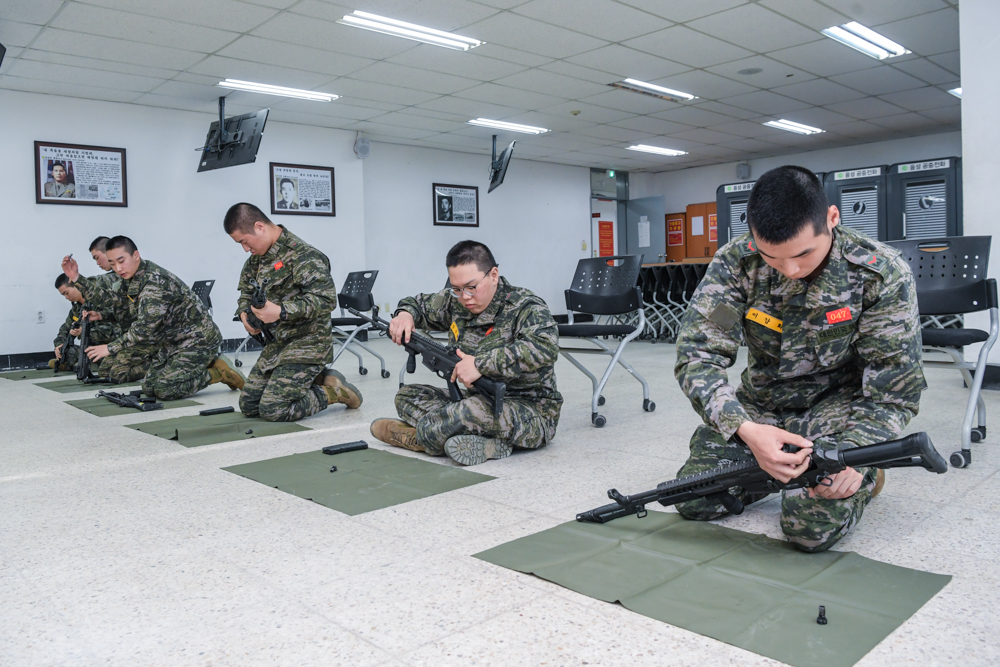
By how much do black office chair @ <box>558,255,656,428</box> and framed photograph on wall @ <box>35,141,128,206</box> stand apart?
208 inches

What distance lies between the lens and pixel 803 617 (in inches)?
55.6

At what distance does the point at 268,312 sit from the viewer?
3.65 meters

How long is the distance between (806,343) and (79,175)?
7332mm

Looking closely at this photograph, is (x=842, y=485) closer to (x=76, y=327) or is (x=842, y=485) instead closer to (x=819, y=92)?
(x=76, y=327)

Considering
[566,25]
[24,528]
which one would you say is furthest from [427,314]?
[566,25]

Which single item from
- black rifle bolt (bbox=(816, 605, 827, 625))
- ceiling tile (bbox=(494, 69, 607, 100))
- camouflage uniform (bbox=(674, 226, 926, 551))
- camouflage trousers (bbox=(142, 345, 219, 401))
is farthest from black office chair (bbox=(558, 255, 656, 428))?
ceiling tile (bbox=(494, 69, 607, 100))

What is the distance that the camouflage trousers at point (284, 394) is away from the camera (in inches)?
151

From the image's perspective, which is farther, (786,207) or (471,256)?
(471,256)

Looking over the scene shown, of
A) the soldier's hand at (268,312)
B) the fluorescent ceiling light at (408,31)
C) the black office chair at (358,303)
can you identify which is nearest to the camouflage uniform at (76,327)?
the black office chair at (358,303)

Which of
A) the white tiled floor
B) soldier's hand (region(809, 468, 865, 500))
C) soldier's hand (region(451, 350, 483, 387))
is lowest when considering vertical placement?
the white tiled floor

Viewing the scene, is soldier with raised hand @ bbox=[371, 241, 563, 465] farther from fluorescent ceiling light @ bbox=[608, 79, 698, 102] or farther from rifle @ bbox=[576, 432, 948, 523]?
fluorescent ceiling light @ bbox=[608, 79, 698, 102]

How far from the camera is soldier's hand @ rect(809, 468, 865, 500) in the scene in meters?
1.57

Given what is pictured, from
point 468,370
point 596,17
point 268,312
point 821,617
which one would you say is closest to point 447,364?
point 468,370

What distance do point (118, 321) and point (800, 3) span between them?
589 centimetres
